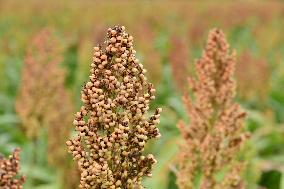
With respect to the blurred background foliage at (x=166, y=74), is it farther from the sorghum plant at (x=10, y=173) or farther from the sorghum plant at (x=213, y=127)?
the sorghum plant at (x=10, y=173)

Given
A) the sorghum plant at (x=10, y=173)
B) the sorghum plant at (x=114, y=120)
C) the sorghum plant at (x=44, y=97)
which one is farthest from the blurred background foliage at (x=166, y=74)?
the sorghum plant at (x=114, y=120)

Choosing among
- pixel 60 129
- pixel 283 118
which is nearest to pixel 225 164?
pixel 60 129

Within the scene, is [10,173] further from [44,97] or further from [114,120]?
[44,97]

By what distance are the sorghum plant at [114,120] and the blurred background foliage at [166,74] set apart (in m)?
2.11

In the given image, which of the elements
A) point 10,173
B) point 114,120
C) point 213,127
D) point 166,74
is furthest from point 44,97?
point 166,74

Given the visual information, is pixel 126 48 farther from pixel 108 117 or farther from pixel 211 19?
pixel 211 19

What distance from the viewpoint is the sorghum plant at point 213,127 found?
430 cm

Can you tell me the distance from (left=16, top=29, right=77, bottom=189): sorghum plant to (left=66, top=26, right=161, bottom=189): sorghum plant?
3800 millimetres

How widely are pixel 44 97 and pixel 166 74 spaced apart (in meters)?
7.94

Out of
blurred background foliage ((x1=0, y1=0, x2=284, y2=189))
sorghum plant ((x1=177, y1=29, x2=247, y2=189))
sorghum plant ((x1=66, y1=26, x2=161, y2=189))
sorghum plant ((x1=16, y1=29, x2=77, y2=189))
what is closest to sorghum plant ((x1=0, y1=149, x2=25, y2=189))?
sorghum plant ((x1=66, y1=26, x2=161, y2=189))

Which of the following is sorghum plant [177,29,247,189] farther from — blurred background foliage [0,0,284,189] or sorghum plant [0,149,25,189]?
sorghum plant [0,149,25,189]

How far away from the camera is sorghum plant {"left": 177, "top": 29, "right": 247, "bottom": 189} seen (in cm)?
430

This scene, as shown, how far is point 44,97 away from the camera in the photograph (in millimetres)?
7324

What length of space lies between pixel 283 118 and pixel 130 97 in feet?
30.1
